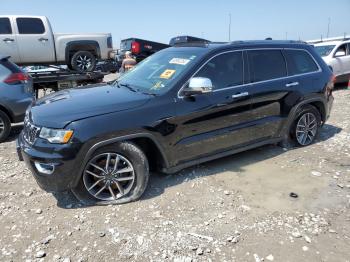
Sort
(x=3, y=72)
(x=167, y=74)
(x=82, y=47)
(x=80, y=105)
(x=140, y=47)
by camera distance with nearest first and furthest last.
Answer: (x=80, y=105) → (x=167, y=74) → (x=3, y=72) → (x=82, y=47) → (x=140, y=47)

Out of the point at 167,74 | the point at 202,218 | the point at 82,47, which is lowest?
the point at 202,218

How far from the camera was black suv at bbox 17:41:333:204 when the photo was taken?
3.35 metres

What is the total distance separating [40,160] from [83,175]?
1.52 ft

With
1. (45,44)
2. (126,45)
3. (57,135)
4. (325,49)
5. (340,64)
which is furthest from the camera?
(126,45)

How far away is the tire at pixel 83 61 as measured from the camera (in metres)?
10.1

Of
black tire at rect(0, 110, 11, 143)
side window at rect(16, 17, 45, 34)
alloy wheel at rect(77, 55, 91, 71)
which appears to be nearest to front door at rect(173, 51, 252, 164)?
black tire at rect(0, 110, 11, 143)

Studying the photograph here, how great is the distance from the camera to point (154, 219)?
11.2 ft

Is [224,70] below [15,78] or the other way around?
the other way around

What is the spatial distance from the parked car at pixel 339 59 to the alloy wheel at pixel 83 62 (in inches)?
305

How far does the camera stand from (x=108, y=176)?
3600mm

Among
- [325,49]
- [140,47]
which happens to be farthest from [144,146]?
[140,47]

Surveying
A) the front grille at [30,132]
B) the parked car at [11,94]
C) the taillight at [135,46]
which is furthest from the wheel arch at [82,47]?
the taillight at [135,46]

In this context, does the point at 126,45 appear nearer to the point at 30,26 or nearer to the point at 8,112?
the point at 30,26

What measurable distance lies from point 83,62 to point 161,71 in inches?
269
